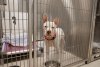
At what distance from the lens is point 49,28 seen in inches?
56.8

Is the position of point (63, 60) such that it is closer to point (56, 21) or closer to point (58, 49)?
point (58, 49)

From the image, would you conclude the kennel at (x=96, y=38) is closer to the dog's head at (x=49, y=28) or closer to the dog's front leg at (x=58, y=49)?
the dog's front leg at (x=58, y=49)

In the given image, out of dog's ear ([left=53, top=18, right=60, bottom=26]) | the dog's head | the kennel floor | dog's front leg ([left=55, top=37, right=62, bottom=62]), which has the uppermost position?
dog's ear ([left=53, top=18, right=60, bottom=26])

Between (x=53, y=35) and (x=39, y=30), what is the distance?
175 mm

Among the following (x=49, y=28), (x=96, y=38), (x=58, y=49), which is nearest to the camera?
(x=49, y=28)

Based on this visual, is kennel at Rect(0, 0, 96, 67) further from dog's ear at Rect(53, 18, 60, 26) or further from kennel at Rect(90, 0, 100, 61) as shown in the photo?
kennel at Rect(90, 0, 100, 61)

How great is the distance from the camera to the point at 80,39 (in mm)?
1736

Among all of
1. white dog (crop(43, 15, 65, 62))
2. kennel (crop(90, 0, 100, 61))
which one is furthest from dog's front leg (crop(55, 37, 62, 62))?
kennel (crop(90, 0, 100, 61))

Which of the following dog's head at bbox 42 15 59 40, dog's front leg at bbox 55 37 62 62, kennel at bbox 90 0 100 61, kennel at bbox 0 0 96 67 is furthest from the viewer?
kennel at bbox 90 0 100 61

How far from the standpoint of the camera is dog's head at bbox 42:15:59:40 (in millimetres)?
1420

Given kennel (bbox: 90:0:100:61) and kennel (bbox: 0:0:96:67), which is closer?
kennel (bbox: 0:0:96:67)

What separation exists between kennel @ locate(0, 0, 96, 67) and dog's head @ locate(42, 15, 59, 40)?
0.21ft

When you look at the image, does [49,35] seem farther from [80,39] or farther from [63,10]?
[80,39]

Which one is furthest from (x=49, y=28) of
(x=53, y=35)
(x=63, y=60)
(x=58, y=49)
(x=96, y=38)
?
(x=96, y=38)
